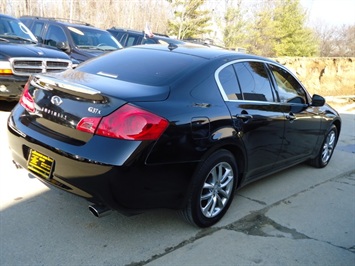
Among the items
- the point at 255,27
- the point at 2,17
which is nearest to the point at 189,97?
the point at 2,17

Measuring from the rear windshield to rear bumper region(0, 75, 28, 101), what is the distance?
2.86 meters

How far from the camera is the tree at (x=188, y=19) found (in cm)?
3675

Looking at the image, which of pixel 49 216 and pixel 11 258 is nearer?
pixel 11 258

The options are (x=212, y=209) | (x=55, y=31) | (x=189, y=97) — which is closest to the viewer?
(x=189, y=97)

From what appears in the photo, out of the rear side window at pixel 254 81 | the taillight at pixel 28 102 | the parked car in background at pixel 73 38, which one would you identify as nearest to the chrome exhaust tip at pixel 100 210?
the taillight at pixel 28 102

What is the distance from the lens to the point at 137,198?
2.78 metres

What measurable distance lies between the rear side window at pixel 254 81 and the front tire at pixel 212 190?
0.77m

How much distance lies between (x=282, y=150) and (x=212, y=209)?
1.40 meters

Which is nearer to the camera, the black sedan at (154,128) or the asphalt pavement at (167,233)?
the black sedan at (154,128)

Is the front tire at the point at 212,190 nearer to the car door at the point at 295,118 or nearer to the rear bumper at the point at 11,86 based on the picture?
the car door at the point at 295,118

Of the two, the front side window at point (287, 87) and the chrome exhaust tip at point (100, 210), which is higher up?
the front side window at point (287, 87)

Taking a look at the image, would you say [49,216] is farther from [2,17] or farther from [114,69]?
[2,17]

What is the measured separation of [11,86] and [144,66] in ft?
11.8

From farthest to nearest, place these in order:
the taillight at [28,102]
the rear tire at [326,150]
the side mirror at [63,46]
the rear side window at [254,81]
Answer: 1. the side mirror at [63,46]
2. the rear tire at [326,150]
3. the rear side window at [254,81]
4. the taillight at [28,102]
